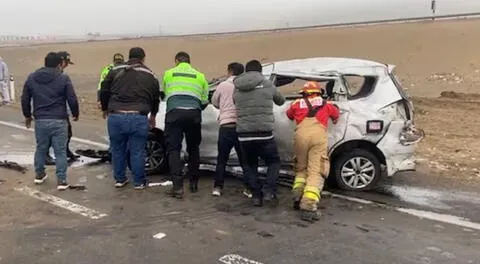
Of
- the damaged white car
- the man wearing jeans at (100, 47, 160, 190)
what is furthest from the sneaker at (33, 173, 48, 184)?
the damaged white car

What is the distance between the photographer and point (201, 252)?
564 centimetres

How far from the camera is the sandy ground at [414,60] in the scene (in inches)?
481

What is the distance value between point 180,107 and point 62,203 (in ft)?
5.80

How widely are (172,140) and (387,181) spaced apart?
10.1 feet

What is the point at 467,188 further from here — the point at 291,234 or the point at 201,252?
the point at 201,252

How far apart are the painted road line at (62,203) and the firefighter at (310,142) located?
87.7 inches

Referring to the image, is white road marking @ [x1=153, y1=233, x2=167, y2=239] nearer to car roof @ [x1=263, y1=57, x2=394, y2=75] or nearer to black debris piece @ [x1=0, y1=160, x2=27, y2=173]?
car roof @ [x1=263, y1=57, x2=394, y2=75]

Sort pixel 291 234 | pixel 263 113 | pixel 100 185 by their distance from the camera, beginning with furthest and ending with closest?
1. pixel 100 185
2. pixel 263 113
3. pixel 291 234

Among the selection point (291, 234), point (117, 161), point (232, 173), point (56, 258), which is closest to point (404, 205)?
Answer: point (291, 234)

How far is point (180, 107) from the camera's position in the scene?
24.9 feet

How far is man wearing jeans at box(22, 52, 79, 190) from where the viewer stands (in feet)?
25.9

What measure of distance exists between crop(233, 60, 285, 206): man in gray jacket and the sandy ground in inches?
135

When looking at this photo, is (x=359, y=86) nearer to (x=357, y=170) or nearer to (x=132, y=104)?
(x=357, y=170)

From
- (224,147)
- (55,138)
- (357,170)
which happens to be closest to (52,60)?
(55,138)
